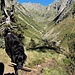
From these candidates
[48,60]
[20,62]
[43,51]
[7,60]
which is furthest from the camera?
[43,51]

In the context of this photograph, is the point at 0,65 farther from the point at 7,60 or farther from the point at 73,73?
the point at 73,73

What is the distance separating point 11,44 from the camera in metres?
15.5

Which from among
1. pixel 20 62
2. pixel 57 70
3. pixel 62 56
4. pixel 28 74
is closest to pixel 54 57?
pixel 62 56

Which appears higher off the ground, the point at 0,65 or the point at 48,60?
the point at 0,65

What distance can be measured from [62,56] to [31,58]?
4.44 meters

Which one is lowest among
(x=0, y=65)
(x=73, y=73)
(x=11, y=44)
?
(x=73, y=73)

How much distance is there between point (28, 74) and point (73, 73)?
5937 mm

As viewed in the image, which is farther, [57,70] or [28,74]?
[57,70]

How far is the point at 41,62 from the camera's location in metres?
25.1

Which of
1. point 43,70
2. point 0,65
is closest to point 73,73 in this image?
point 43,70

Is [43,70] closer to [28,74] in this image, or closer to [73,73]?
[28,74]

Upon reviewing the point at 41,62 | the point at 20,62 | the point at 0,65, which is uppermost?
the point at 20,62

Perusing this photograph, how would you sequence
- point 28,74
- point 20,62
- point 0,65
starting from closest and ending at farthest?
point 20,62 < point 0,65 < point 28,74

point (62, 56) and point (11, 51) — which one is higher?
point (11, 51)
